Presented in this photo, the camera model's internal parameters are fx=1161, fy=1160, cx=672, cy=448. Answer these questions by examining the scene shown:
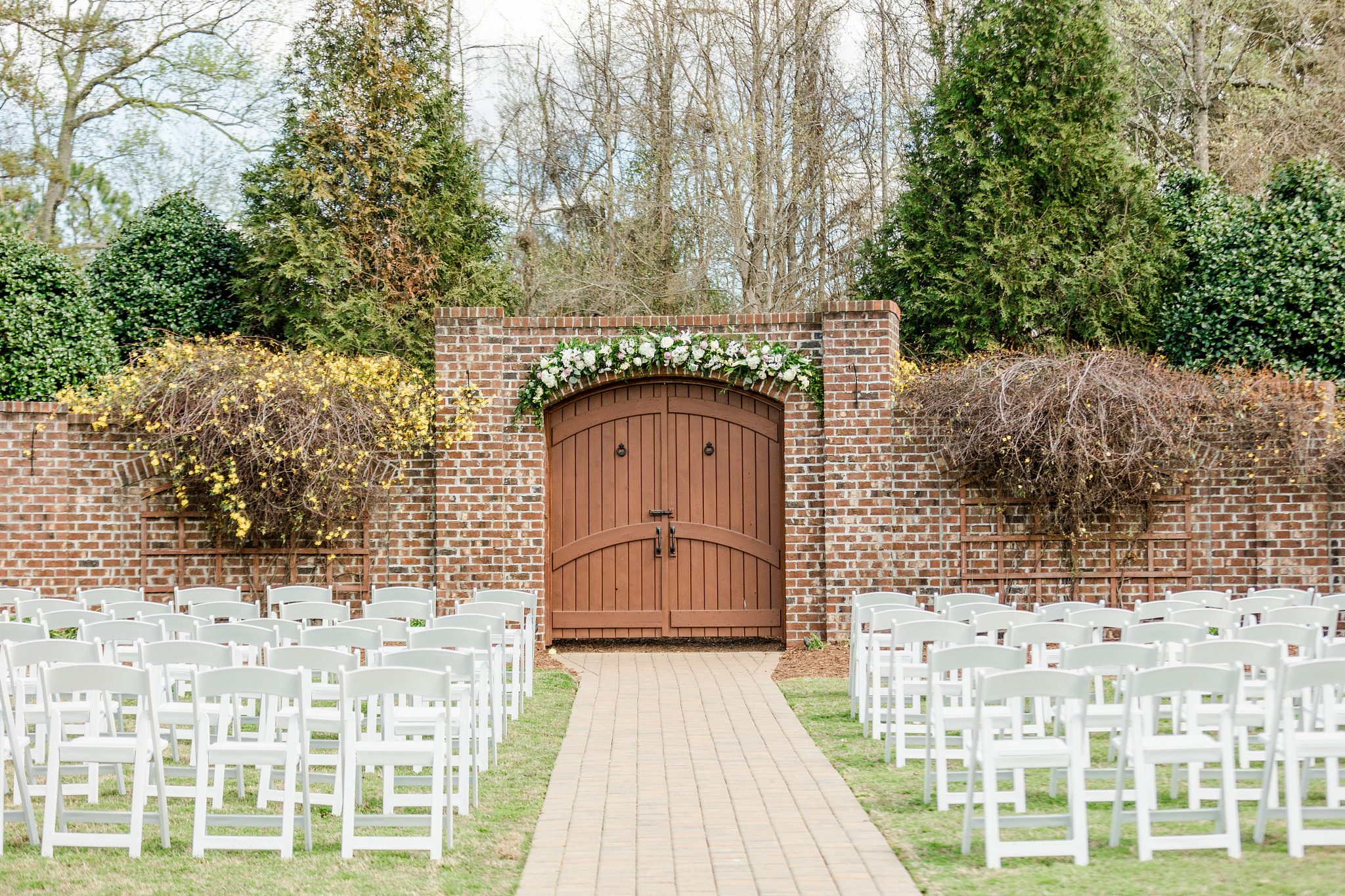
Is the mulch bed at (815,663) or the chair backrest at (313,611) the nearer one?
the chair backrest at (313,611)

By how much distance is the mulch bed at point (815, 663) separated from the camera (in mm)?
10609

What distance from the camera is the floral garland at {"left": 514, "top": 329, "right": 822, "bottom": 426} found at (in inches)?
473

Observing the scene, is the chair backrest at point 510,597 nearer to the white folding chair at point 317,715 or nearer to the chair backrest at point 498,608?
the chair backrest at point 498,608

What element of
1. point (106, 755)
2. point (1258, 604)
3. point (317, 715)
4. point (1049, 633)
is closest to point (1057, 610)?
point (1258, 604)

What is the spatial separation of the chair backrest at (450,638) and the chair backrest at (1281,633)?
14.3 feet

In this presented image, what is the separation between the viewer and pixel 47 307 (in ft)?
45.5

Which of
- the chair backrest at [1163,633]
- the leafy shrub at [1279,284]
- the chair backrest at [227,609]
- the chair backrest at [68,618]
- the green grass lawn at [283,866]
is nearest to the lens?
the green grass lawn at [283,866]

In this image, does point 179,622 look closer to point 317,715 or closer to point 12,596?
point 317,715

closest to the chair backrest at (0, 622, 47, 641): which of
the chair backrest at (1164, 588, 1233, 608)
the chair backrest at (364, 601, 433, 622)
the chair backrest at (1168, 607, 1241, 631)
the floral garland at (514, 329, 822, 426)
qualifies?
the chair backrest at (364, 601, 433, 622)

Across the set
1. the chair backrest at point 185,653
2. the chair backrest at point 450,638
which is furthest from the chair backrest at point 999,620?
the chair backrest at point 185,653

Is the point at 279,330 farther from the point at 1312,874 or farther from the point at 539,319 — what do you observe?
the point at 1312,874

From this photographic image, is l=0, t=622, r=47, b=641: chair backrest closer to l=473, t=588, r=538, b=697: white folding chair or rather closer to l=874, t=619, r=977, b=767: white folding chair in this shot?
l=473, t=588, r=538, b=697: white folding chair

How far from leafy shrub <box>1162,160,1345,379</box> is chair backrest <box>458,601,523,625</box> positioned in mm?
9199

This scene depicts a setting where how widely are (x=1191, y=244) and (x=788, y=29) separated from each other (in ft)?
26.5
